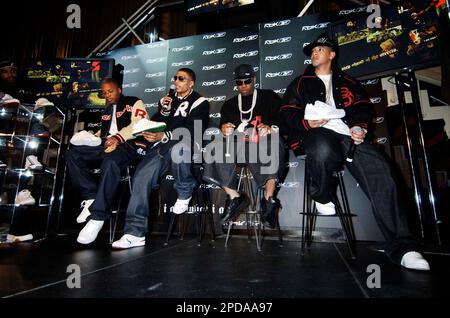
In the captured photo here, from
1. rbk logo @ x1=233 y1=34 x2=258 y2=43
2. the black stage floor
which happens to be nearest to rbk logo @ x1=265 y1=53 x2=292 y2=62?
rbk logo @ x1=233 y1=34 x2=258 y2=43

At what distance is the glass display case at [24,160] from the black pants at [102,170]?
16.8 inches

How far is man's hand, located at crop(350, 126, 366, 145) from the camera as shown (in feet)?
5.83

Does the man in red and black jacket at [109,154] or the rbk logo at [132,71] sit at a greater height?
the rbk logo at [132,71]

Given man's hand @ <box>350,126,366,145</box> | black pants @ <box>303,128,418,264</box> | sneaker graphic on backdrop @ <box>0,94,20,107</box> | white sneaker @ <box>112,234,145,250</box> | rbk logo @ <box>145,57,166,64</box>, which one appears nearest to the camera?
black pants @ <box>303,128,418,264</box>

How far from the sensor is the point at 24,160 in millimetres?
2812

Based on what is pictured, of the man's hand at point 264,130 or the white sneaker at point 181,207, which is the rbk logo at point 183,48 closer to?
the man's hand at point 264,130

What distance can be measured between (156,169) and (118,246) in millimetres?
721

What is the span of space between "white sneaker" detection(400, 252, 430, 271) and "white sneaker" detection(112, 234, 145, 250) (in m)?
1.94

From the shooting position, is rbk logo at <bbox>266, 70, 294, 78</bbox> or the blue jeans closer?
the blue jeans

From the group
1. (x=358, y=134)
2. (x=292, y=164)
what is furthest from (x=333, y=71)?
(x=292, y=164)

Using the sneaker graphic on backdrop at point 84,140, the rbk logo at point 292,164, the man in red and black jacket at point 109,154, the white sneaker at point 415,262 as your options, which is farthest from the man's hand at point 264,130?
the sneaker graphic on backdrop at point 84,140

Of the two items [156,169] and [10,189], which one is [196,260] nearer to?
[156,169]

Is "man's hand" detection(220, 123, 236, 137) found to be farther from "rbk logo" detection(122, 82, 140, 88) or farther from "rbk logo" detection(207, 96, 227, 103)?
"rbk logo" detection(122, 82, 140, 88)

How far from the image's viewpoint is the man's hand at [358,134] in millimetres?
1777
